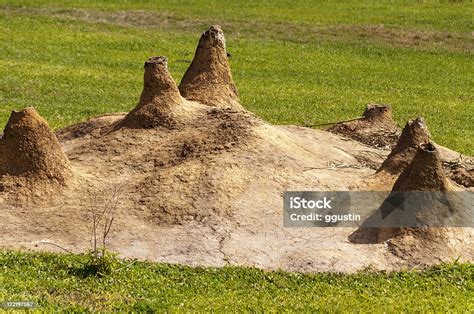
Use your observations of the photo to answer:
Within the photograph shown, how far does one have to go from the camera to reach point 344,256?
12555 millimetres

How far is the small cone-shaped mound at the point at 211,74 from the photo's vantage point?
17.1m

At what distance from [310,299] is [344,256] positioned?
4.92 feet

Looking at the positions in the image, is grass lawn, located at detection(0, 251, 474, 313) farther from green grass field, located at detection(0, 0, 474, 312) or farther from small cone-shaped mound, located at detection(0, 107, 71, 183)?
small cone-shaped mound, located at detection(0, 107, 71, 183)

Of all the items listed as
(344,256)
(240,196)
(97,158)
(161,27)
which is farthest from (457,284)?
(161,27)

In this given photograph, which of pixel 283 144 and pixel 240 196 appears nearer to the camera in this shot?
pixel 240 196

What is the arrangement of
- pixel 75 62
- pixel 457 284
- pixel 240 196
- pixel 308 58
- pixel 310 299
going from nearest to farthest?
pixel 310 299 < pixel 457 284 < pixel 240 196 < pixel 75 62 < pixel 308 58

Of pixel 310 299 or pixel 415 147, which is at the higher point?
pixel 415 147

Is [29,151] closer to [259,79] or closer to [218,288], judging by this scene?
[218,288]

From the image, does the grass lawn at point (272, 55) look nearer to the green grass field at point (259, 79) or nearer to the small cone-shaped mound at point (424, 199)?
the green grass field at point (259, 79)

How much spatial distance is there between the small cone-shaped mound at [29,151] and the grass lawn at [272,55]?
9.53 m

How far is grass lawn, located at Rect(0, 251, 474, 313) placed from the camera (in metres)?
10.9

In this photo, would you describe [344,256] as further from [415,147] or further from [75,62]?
[75,62]

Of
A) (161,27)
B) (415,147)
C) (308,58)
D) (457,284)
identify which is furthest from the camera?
(161,27)

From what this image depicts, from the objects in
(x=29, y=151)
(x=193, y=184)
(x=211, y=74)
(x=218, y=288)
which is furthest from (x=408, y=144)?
(x=29, y=151)
